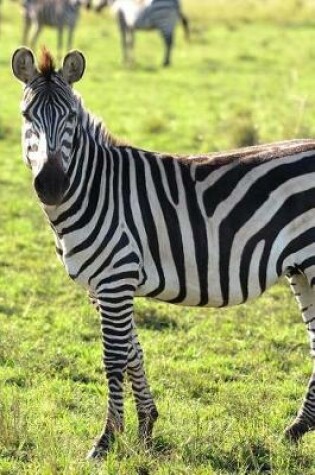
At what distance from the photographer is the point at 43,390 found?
20.4 feet

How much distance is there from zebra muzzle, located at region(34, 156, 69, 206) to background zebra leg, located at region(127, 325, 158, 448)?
1.02 metres

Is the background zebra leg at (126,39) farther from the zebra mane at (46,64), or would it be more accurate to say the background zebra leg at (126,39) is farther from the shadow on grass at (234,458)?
the shadow on grass at (234,458)

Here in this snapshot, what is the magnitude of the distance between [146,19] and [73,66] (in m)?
18.1

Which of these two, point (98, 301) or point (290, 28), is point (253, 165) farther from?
point (290, 28)

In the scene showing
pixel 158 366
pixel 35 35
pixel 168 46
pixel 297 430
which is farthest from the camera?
pixel 35 35

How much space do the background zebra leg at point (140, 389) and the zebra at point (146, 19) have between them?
17.1m

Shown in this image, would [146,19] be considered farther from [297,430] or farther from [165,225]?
[297,430]

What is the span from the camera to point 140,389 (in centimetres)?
564

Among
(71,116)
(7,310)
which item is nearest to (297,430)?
(71,116)

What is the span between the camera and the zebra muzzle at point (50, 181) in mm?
4887

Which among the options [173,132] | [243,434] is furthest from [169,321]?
[173,132]

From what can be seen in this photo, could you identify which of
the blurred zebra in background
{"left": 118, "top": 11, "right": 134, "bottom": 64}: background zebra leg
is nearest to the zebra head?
{"left": 118, "top": 11, "right": 134, "bottom": 64}: background zebra leg

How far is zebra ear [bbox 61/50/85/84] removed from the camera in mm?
5133

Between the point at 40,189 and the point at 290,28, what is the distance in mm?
24467
